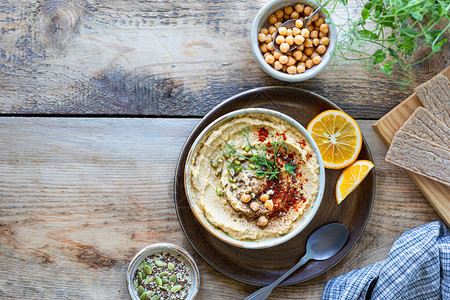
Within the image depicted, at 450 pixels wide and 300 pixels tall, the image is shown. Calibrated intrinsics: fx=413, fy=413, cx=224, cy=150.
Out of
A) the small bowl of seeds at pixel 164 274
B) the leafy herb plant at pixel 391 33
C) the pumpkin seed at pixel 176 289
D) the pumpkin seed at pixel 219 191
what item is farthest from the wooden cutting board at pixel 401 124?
the pumpkin seed at pixel 176 289

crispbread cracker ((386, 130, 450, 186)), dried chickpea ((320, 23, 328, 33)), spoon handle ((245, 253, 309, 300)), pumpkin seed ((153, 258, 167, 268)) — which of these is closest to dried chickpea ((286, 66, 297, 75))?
dried chickpea ((320, 23, 328, 33))

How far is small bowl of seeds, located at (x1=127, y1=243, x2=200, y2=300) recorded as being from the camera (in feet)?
6.99

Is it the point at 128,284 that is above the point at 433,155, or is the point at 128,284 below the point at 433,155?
below

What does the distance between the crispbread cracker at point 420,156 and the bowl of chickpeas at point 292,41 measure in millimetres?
564

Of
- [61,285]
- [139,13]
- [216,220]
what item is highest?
[139,13]

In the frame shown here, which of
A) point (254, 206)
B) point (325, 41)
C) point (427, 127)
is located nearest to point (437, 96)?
point (427, 127)

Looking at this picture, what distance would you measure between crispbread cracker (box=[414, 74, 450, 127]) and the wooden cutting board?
42 mm

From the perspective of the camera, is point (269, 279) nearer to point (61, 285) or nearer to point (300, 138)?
point (300, 138)

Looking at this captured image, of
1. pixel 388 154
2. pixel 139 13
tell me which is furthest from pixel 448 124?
pixel 139 13

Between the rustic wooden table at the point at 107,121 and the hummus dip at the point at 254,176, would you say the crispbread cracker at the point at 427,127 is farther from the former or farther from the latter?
the hummus dip at the point at 254,176

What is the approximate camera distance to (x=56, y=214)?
2.24m

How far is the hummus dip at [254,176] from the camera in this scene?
203cm

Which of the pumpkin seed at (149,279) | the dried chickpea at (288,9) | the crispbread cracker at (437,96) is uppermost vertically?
the dried chickpea at (288,9)

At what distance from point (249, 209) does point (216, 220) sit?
A: 176 millimetres
